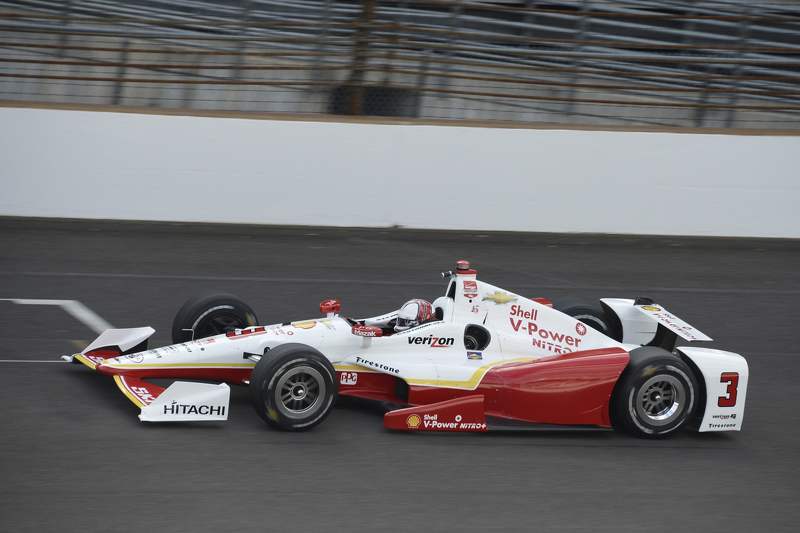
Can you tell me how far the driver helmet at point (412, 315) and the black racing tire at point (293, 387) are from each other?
0.75 metres

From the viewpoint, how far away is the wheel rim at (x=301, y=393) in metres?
5.24

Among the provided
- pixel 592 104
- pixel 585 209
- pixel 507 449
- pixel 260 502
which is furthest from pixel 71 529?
pixel 592 104

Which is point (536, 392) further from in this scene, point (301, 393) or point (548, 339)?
point (301, 393)

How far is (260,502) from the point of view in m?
4.47

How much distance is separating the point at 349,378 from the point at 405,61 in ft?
24.7

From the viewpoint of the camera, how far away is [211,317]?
614cm

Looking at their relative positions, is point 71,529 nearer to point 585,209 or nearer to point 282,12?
point 585,209

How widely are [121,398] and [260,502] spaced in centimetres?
168

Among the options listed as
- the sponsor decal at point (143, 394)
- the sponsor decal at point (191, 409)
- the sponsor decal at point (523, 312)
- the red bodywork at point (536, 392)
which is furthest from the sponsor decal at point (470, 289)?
the sponsor decal at point (143, 394)

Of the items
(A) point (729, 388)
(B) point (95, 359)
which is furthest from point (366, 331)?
(A) point (729, 388)

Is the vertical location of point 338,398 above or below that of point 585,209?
below

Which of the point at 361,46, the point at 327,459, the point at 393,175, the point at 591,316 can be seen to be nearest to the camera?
the point at 327,459

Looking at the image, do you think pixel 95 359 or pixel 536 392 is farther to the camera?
pixel 95 359

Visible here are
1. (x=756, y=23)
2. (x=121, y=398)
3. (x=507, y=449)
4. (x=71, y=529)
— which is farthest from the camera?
(x=756, y=23)
